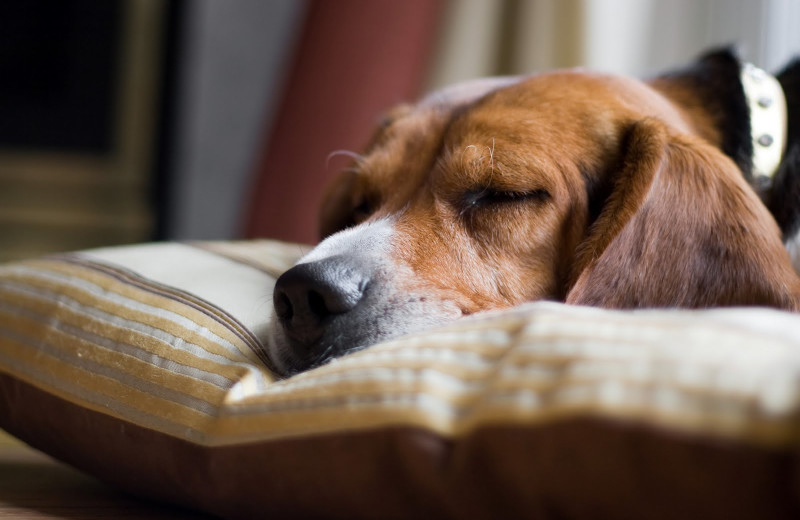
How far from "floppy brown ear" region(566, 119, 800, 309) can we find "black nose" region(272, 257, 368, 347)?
1.38 ft

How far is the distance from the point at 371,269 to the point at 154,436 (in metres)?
0.50

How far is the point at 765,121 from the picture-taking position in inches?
83.4

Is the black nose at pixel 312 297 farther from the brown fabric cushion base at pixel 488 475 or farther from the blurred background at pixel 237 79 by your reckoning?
the blurred background at pixel 237 79

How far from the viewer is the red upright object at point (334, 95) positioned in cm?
397

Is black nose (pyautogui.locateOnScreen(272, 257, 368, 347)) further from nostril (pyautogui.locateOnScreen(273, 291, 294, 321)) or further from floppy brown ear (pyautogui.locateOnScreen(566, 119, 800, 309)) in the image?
floppy brown ear (pyautogui.locateOnScreen(566, 119, 800, 309))

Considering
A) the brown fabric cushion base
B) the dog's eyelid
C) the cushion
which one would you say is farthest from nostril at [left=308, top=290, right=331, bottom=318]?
the dog's eyelid

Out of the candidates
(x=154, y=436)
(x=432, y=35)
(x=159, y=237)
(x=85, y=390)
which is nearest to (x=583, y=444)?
(x=154, y=436)

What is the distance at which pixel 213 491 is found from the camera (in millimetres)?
1241

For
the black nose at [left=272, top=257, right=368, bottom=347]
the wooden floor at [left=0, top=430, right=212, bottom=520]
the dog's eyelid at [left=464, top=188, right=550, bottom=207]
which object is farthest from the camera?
the dog's eyelid at [left=464, top=188, right=550, bottom=207]

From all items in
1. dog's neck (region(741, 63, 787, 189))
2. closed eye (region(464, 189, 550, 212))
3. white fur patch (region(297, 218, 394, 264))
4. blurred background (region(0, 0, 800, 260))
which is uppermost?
dog's neck (region(741, 63, 787, 189))

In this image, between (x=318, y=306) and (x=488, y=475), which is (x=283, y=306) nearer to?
(x=318, y=306)

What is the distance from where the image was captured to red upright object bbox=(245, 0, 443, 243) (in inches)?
156

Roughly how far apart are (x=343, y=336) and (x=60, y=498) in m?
0.60

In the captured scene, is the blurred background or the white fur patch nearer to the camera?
the white fur patch
